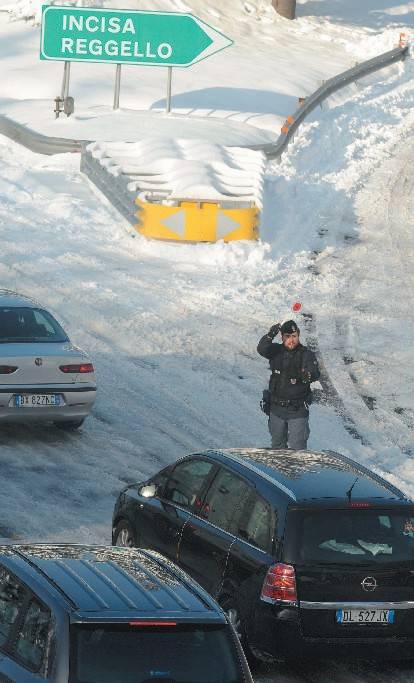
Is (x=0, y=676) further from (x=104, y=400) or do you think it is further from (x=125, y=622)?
(x=104, y=400)

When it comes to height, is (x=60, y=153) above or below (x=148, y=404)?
above

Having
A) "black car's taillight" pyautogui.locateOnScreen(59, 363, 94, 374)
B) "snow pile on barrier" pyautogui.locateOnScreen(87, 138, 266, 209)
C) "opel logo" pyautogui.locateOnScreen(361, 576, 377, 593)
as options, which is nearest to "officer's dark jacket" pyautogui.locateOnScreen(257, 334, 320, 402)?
"black car's taillight" pyautogui.locateOnScreen(59, 363, 94, 374)

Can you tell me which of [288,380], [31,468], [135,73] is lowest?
[31,468]

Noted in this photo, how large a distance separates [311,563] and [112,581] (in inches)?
87.8

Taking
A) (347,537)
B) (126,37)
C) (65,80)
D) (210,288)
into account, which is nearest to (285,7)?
(65,80)

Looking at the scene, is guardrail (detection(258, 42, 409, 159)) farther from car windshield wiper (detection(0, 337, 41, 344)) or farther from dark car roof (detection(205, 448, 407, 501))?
dark car roof (detection(205, 448, 407, 501))

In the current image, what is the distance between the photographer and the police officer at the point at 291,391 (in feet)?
42.3

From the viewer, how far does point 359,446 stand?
1529 cm

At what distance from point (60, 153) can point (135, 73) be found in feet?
33.6

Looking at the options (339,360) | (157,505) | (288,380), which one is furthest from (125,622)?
(339,360)

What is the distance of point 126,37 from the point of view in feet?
98.2

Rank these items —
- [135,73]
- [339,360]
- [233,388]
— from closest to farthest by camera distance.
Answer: [233,388] → [339,360] → [135,73]

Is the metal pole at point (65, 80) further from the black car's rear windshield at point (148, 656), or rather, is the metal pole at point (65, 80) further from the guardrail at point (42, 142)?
the black car's rear windshield at point (148, 656)

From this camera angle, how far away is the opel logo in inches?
330
